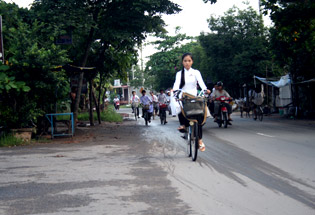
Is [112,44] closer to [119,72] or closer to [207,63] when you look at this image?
[119,72]

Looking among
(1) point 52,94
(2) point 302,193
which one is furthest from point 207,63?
(2) point 302,193

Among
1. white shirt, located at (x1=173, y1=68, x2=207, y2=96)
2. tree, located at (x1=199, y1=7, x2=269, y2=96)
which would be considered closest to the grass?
white shirt, located at (x1=173, y1=68, x2=207, y2=96)

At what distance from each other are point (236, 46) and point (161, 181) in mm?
39317

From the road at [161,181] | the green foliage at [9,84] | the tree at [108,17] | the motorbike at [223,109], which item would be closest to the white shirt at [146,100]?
the tree at [108,17]

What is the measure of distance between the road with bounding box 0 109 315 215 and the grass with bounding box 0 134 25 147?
224 centimetres

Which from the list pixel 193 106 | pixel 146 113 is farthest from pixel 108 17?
pixel 193 106

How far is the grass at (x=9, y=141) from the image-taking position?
12.9m

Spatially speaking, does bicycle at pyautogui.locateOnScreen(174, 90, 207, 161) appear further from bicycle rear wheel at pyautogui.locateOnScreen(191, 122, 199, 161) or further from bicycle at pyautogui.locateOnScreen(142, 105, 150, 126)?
bicycle at pyautogui.locateOnScreen(142, 105, 150, 126)

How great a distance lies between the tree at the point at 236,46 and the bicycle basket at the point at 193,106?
3203cm

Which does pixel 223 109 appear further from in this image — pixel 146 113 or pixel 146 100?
pixel 146 100

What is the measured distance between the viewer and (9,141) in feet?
42.9

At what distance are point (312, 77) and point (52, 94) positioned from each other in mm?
→ 17085

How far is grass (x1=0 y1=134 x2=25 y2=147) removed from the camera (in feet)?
42.5

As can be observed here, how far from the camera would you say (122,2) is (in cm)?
1755
